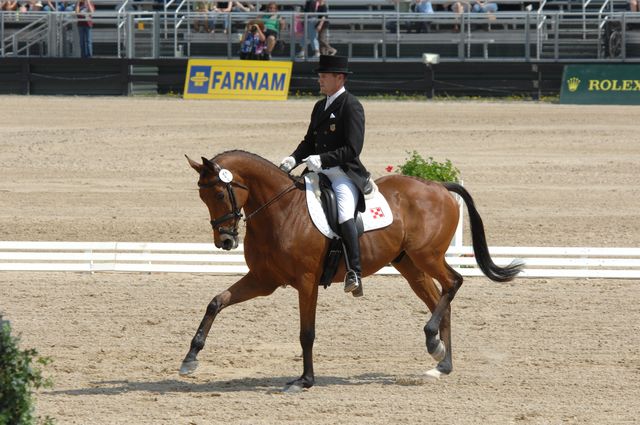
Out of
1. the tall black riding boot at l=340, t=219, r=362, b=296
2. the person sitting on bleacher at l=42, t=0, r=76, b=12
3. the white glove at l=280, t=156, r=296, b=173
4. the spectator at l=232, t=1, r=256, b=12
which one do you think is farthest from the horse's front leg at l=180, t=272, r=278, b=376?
the person sitting on bleacher at l=42, t=0, r=76, b=12

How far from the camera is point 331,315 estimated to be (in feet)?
33.2

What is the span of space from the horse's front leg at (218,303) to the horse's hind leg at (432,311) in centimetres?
118

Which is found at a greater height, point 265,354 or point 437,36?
point 437,36

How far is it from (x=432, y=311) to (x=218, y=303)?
1.70m

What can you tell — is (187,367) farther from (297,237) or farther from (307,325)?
(297,237)

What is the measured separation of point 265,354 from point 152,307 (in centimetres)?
184

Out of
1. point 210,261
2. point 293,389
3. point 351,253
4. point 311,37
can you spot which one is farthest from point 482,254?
point 311,37

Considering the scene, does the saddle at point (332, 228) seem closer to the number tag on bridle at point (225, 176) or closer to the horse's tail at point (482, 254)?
the number tag on bridle at point (225, 176)

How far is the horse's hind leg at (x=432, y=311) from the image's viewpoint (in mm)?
8211

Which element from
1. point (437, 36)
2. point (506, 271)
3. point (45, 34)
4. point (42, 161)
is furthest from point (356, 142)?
point (45, 34)

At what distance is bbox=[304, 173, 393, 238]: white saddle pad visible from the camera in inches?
321

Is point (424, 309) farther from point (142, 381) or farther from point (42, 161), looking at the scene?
point (42, 161)

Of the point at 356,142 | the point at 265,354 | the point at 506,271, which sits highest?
the point at 356,142

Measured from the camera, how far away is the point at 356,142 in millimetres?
8195
